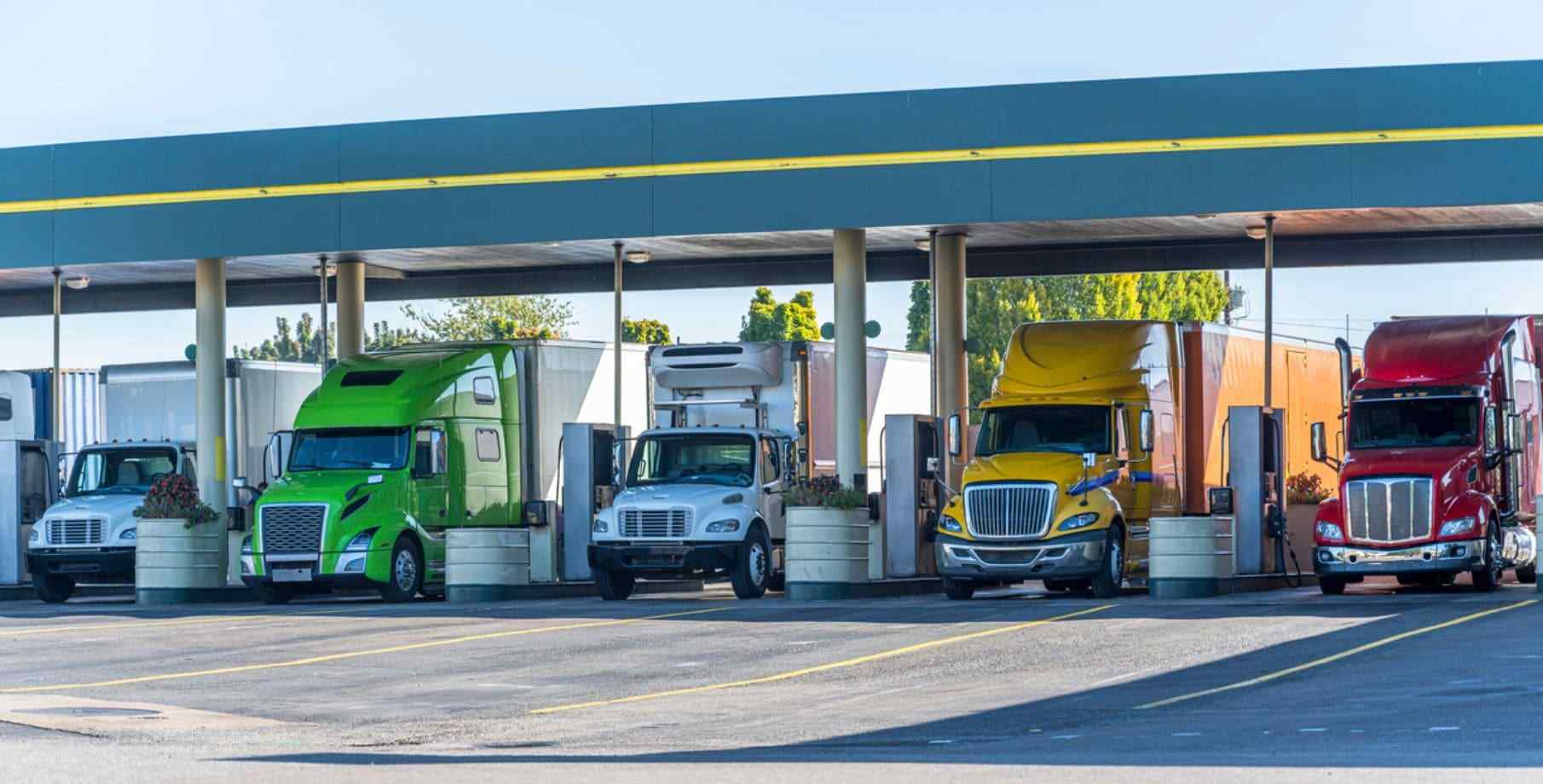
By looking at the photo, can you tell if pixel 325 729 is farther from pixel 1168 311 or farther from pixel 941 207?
pixel 1168 311

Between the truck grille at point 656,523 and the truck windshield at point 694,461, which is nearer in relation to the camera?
the truck grille at point 656,523

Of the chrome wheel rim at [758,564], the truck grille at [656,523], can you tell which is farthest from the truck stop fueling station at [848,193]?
the truck grille at [656,523]

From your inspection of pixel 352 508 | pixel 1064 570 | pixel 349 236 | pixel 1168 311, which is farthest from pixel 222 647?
pixel 1168 311

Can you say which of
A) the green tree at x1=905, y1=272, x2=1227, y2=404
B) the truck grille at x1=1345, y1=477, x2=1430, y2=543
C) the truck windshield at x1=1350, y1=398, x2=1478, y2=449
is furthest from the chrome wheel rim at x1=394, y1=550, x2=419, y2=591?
the green tree at x1=905, y1=272, x2=1227, y2=404

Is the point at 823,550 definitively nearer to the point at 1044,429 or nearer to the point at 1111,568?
the point at 1044,429

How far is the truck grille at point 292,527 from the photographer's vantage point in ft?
95.9

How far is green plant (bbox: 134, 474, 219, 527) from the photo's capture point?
31.2 m

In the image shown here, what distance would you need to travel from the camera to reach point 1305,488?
31734 mm

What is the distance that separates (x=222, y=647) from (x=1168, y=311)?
67823 mm

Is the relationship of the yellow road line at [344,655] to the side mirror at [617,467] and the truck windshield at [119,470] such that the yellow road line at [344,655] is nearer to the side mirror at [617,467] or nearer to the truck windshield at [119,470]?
the side mirror at [617,467]

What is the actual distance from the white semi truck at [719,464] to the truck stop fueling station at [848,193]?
76 centimetres

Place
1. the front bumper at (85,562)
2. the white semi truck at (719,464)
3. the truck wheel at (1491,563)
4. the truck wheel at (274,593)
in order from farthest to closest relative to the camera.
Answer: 1. the front bumper at (85,562)
2. the truck wheel at (274,593)
3. the white semi truck at (719,464)
4. the truck wheel at (1491,563)

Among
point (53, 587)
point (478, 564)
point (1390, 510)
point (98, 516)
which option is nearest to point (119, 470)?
point (98, 516)

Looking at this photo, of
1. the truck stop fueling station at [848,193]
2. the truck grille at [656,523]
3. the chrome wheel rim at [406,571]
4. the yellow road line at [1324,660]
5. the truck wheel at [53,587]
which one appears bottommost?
the truck wheel at [53,587]
